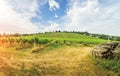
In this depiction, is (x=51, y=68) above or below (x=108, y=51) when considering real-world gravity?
below

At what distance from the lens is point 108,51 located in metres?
16.5

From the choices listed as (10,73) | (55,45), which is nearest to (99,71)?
(10,73)

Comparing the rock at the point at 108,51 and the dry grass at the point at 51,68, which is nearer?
the dry grass at the point at 51,68

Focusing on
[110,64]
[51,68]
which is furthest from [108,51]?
[51,68]

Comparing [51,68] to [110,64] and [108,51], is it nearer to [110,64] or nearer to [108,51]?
[110,64]

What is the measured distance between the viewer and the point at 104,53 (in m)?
16.5

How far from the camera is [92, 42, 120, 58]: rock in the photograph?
16.2m

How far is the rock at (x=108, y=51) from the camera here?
16.2 metres

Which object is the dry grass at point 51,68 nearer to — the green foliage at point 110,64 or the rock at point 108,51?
the green foliage at point 110,64

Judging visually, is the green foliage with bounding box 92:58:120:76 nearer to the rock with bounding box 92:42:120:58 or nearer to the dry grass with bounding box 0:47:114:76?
the dry grass with bounding box 0:47:114:76

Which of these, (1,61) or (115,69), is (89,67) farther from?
(1,61)

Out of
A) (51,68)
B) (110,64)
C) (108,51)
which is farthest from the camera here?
(108,51)

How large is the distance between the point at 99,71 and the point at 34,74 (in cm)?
436

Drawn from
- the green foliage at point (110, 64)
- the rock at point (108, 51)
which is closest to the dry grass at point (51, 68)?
the green foliage at point (110, 64)
